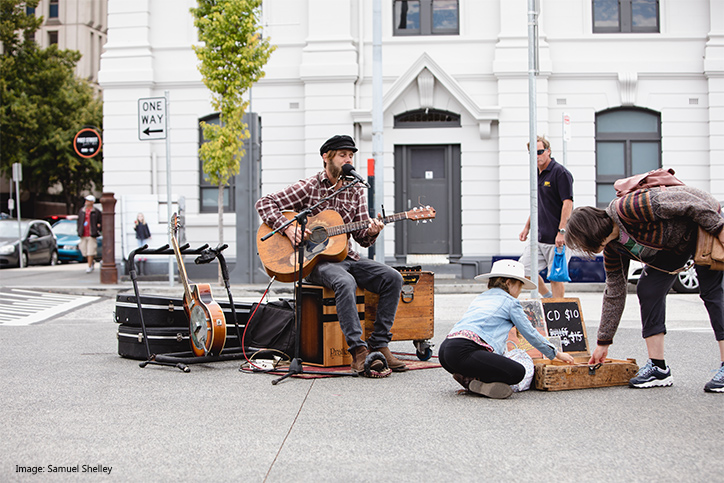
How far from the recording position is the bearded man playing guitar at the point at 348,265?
6.25m

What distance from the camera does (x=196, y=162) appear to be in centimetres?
1842

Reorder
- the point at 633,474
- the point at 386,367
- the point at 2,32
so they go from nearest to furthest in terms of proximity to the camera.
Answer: the point at 633,474
the point at 386,367
the point at 2,32

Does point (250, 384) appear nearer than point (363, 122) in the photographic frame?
Yes

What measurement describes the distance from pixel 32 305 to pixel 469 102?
32.0ft

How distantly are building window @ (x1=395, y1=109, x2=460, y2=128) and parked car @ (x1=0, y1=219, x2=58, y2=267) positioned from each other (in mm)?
12054

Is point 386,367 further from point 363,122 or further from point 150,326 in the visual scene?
point 363,122

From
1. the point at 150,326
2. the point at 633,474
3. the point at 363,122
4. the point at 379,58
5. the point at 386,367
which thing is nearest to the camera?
the point at 633,474

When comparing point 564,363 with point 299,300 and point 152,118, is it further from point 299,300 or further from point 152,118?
point 152,118

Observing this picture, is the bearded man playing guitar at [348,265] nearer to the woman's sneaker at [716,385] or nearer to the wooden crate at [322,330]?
the wooden crate at [322,330]

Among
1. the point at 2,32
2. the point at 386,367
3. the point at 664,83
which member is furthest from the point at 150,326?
the point at 2,32

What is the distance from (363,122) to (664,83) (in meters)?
6.64

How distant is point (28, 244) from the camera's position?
24203 millimetres

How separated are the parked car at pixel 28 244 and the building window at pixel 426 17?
12685 mm

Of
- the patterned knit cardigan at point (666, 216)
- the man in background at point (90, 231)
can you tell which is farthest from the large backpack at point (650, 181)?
the man in background at point (90, 231)
